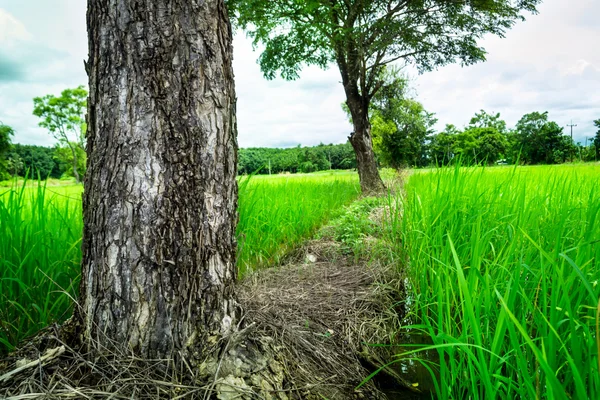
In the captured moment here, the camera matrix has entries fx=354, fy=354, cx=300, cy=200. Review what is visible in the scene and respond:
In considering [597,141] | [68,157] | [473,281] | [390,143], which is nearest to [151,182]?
[473,281]

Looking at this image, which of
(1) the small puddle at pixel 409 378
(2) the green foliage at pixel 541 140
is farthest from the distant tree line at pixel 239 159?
(2) the green foliage at pixel 541 140

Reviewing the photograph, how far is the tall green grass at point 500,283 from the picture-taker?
1.08 m

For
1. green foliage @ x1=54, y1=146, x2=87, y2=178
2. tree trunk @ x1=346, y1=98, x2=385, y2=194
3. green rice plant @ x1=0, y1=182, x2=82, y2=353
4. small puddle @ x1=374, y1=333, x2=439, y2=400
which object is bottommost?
small puddle @ x1=374, y1=333, x2=439, y2=400

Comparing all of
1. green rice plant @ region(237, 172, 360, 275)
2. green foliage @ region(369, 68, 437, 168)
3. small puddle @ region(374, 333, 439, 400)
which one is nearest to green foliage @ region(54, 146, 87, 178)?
green foliage @ region(369, 68, 437, 168)

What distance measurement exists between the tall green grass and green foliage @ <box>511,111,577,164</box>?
63.3 metres

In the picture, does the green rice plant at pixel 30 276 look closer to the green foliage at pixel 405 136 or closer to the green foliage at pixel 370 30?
the green foliage at pixel 370 30

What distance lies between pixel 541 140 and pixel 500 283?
7030cm

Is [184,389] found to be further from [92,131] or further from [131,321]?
[92,131]

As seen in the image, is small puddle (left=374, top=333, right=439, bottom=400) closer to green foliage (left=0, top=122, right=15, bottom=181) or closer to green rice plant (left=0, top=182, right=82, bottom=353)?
green rice plant (left=0, top=182, right=82, bottom=353)

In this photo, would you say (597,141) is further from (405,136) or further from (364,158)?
(364,158)

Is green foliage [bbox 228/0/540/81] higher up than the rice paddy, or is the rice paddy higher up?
green foliage [bbox 228/0/540/81]

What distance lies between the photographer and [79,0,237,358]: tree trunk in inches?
51.1

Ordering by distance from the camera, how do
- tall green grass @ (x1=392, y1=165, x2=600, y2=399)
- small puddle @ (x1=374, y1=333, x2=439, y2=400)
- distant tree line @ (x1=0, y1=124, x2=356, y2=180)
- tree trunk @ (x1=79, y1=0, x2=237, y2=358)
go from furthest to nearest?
distant tree line @ (x1=0, y1=124, x2=356, y2=180) → small puddle @ (x1=374, y1=333, x2=439, y2=400) → tree trunk @ (x1=79, y1=0, x2=237, y2=358) → tall green grass @ (x1=392, y1=165, x2=600, y2=399)

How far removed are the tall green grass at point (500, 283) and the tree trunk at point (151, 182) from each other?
89 centimetres
